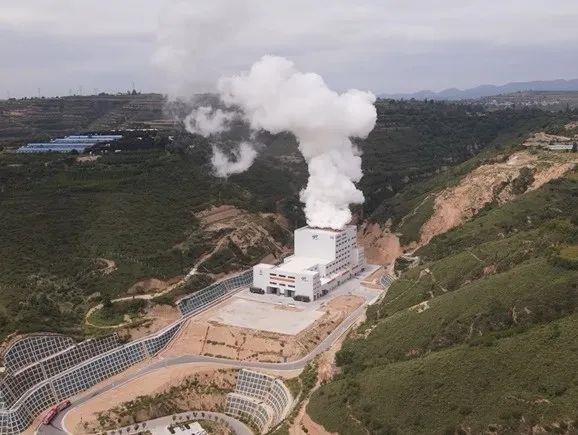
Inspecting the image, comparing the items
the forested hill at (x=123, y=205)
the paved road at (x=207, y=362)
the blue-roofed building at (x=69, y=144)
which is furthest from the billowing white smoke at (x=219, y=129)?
the paved road at (x=207, y=362)

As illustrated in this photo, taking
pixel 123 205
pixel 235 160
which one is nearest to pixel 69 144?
pixel 123 205

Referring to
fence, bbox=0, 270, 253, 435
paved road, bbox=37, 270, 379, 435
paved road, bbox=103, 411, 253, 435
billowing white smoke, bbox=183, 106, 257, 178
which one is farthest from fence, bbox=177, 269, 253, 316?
billowing white smoke, bbox=183, 106, 257, 178

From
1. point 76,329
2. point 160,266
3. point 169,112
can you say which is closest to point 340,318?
point 160,266

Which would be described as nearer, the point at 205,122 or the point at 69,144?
the point at 69,144

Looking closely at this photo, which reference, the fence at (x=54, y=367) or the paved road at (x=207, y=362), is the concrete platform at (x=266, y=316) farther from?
the fence at (x=54, y=367)

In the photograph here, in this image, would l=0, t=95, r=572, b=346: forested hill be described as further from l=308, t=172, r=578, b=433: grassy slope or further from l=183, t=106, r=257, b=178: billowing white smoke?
l=308, t=172, r=578, b=433: grassy slope

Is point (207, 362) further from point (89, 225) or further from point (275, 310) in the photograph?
point (89, 225)

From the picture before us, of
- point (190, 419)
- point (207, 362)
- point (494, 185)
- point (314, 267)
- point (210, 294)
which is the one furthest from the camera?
point (494, 185)
